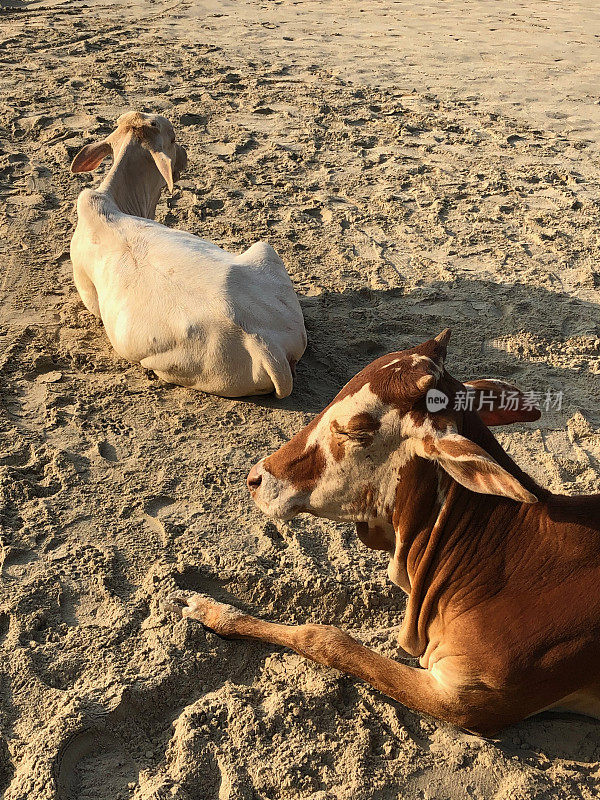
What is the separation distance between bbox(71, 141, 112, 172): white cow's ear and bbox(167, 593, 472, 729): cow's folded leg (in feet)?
14.0

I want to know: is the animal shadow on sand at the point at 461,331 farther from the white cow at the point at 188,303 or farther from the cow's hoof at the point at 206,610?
the cow's hoof at the point at 206,610

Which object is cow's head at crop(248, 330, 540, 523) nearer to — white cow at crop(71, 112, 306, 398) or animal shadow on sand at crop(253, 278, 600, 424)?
white cow at crop(71, 112, 306, 398)

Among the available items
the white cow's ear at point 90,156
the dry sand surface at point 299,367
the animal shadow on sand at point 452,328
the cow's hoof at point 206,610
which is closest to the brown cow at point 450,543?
the dry sand surface at point 299,367

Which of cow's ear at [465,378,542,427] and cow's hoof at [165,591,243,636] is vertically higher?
cow's ear at [465,378,542,427]

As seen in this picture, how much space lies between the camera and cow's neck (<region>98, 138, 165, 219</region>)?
21.7 ft

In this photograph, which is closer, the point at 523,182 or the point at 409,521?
the point at 409,521

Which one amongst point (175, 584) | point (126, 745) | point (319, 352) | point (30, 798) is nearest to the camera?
point (30, 798)

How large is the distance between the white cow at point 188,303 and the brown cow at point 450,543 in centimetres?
165

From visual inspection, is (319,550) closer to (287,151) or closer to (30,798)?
(30,798)

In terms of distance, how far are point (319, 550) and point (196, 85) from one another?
284 inches

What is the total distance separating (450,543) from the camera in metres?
3.45

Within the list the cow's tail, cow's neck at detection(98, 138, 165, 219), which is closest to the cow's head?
the cow's tail

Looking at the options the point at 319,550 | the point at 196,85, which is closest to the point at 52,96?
the point at 196,85

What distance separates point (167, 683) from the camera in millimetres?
3578
